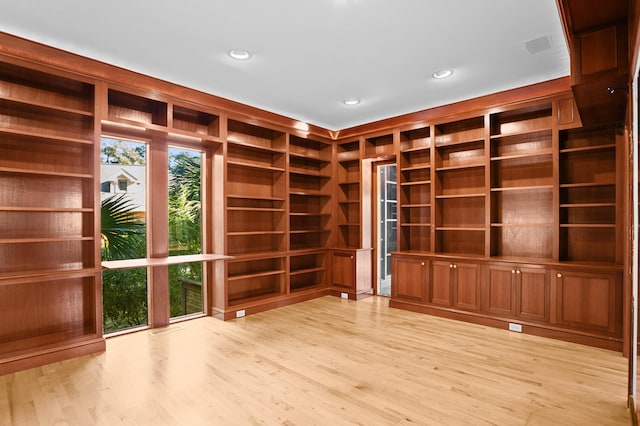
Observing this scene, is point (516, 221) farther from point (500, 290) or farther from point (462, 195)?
point (500, 290)

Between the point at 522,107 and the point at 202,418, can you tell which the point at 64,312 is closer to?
the point at 202,418

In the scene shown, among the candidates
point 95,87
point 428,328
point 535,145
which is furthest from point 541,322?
point 95,87

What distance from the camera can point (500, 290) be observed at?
14.0 ft

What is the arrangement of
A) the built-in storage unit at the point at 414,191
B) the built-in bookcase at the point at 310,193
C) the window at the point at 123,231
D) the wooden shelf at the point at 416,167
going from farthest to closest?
the built-in bookcase at the point at 310,193 < the built-in storage unit at the point at 414,191 < the wooden shelf at the point at 416,167 < the window at the point at 123,231

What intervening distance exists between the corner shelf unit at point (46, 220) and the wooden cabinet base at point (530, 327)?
3859mm

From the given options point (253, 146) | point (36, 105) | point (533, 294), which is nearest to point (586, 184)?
point (533, 294)

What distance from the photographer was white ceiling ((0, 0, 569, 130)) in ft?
8.58

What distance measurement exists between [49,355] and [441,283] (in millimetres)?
4342

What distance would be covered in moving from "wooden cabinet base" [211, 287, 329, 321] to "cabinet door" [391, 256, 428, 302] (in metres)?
1.33

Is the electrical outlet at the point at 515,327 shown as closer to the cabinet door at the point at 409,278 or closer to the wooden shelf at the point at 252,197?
the cabinet door at the point at 409,278

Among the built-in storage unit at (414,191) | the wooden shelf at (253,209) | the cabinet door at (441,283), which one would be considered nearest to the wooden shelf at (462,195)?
the built-in storage unit at (414,191)

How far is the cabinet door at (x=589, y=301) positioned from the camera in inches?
139

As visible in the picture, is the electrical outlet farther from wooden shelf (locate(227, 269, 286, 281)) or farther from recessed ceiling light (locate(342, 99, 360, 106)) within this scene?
recessed ceiling light (locate(342, 99, 360, 106))

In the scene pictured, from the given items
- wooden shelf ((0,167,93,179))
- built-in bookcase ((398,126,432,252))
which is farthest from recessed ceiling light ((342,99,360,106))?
wooden shelf ((0,167,93,179))
